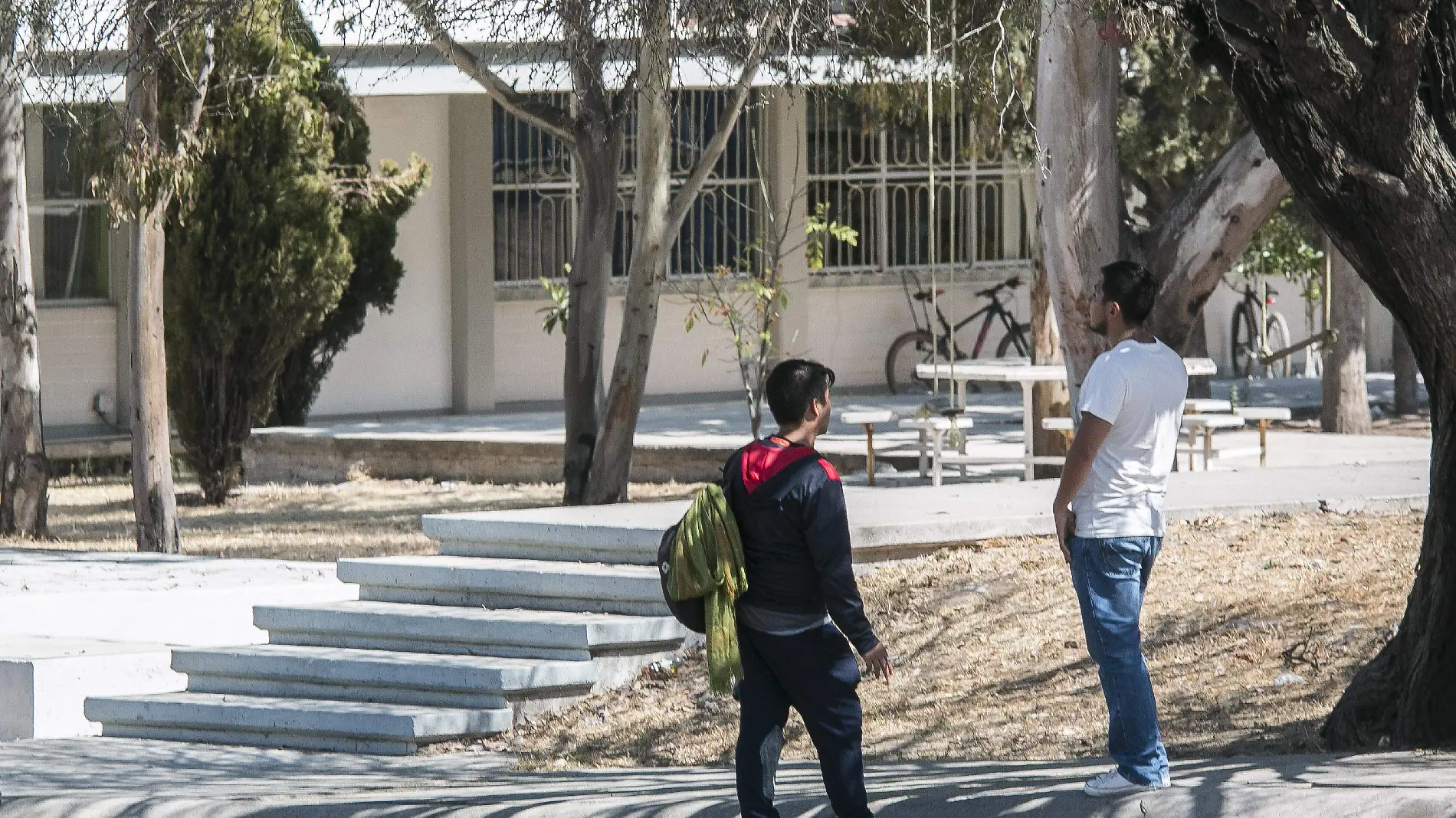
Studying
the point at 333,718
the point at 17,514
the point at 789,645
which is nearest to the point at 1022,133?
the point at 17,514

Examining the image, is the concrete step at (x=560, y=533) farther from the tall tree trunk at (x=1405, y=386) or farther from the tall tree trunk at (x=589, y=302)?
the tall tree trunk at (x=1405, y=386)

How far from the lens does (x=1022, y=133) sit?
54.9 feet

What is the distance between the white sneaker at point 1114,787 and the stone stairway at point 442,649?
2907 mm

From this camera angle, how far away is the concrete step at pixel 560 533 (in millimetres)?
8617

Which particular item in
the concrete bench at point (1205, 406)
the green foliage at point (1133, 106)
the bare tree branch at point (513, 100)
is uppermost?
the green foliage at point (1133, 106)

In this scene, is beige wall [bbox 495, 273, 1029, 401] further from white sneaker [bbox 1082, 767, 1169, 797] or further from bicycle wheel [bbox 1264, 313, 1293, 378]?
white sneaker [bbox 1082, 767, 1169, 797]

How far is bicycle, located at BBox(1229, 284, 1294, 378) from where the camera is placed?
74.8 feet

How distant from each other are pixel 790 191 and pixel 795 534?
15.7 m

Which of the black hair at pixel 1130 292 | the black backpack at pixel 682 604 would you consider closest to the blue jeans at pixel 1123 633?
the black hair at pixel 1130 292

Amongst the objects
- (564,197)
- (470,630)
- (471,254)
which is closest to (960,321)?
(564,197)

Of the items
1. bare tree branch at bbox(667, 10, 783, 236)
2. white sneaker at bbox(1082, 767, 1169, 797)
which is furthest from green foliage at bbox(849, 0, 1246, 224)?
white sneaker at bbox(1082, 767, 1169, 797)

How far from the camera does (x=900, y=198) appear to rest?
72.0 feet

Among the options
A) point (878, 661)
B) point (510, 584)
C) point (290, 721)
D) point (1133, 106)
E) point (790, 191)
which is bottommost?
point (290, 721)

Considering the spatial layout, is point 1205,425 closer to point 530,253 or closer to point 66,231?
point 530,253
